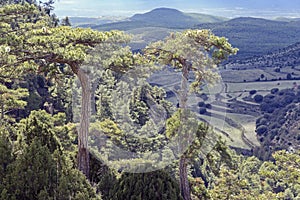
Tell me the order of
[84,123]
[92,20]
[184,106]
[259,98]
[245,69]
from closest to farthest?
[84,123], [184,106], [259,98], [92,20], [245,69]

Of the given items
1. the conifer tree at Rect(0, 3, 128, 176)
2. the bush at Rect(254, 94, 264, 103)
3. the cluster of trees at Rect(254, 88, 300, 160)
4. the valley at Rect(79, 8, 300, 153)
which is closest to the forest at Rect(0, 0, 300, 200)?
the conifer tree at Rect(0, 3, 128, 176)

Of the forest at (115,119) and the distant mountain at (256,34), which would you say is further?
the distant mountain at (256,34)

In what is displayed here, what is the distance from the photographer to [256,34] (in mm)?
73125

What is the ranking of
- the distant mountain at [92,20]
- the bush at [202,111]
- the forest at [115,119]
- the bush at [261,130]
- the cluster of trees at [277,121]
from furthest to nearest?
the distant mountain at [92,20], the bush at [261,130], the cluster of trees at [277,121], the bush at [202,111], the forest at [115,119]

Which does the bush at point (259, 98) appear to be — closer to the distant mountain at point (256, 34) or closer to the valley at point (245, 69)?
the valley at point (245, 69)

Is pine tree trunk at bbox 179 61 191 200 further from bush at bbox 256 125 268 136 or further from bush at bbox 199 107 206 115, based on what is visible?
bush at bbox 256 125 268 136

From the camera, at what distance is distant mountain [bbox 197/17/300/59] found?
63594mm

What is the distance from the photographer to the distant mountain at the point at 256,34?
63.6 metres

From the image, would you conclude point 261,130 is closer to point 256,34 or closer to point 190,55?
point 190,55

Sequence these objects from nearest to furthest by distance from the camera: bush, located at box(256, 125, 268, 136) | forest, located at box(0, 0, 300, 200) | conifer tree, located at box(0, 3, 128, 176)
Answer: forest, located at box(0, 0, 300, 200) → conifer tree, located at box(0, 3, 128, 176) → bush, located at box(256, 125, 268, 136)

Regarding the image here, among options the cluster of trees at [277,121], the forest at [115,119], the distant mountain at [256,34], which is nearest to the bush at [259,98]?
the cluster of trees at [277,121]

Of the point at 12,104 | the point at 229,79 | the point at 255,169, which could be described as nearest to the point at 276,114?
the point at 229,79

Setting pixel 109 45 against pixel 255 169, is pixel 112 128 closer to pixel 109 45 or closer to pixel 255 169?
pixel 109 45

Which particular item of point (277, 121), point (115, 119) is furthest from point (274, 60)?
point (115, 119)
